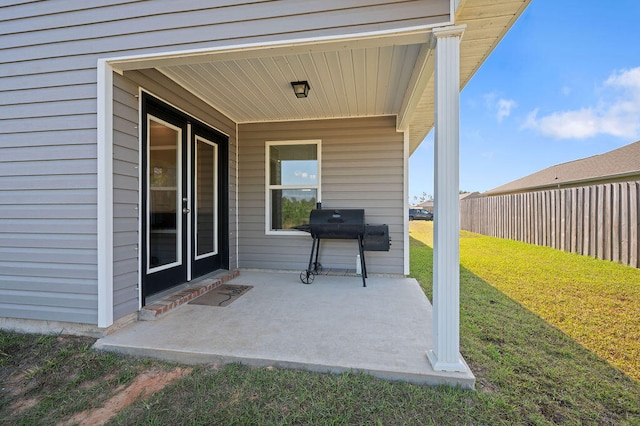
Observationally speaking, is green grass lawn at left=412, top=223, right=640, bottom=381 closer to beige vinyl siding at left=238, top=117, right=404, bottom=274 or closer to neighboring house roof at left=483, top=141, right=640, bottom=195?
beige vinyl siding at left=238, top=117, right=404, bottom=274

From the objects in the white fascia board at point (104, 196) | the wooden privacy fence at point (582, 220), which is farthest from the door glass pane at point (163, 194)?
the wooden privacy fence at point (582, 220)

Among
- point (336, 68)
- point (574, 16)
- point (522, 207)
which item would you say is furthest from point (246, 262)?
point (574, 16)

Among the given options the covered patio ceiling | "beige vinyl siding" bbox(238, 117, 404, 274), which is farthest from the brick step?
the covered patio ceiling

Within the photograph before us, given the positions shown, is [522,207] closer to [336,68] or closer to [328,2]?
[336,68]

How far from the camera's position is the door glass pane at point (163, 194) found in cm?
304

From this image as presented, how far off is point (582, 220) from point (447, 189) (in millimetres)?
6339

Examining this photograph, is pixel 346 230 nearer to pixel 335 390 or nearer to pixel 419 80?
pixel 419 80

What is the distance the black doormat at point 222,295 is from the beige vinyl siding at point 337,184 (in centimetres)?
105

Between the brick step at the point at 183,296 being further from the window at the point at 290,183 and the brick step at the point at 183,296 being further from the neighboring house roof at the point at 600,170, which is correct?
the neighboring house roof at the point at 600,170

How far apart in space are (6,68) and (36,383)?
2.77m

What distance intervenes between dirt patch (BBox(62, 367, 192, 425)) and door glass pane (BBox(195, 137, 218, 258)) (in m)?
2.04

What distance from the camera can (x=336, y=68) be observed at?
2.94 meters

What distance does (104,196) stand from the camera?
7.78 ft

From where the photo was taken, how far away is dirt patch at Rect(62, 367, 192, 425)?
61.1 inches
